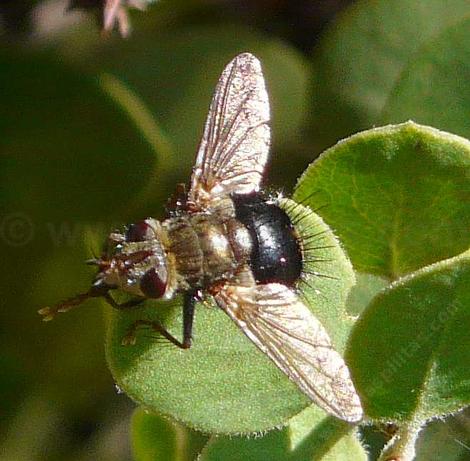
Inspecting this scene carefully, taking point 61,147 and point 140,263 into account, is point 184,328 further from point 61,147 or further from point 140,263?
point 61,147

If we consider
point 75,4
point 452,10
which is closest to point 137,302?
point 75,4

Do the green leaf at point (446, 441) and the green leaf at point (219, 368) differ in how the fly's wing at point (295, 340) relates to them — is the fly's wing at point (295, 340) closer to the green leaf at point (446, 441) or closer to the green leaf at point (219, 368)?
the green leaf at point (219, 368)

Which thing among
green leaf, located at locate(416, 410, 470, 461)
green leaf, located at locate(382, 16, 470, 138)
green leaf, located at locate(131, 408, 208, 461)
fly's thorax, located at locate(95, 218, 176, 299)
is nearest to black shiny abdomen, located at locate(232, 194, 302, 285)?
fly's thorax, located at locate(95, 218, 176, 299)

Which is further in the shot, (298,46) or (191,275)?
(298,46)

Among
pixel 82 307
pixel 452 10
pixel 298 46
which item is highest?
pixel 452 10

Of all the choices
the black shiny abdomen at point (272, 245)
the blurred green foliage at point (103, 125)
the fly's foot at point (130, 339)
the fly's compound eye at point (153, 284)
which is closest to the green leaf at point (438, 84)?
the blurred green foliage at point (103, 125)

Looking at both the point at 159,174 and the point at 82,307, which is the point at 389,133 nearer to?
the point at 159,174
